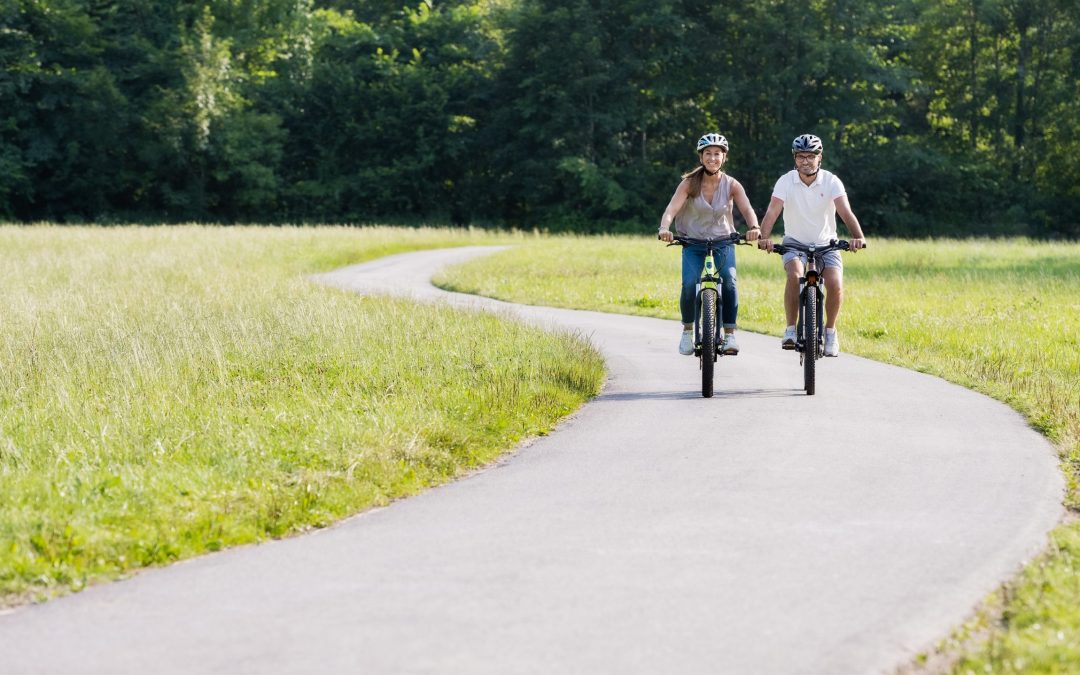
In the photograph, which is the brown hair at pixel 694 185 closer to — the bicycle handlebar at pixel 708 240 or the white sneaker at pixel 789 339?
the bicycle handlebar at pixel 708 240

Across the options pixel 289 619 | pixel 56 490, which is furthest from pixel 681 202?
pixel 289 619

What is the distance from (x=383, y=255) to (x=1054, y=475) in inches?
1145

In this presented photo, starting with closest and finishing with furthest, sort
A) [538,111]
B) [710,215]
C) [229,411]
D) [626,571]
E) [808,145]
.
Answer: [626,571], [229,411], [808,145], [710,215], [538,111]

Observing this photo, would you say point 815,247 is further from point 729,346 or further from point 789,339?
point 729,346

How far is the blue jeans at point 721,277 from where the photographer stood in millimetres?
10688

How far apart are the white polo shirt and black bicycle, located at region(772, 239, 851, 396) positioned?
0.12 metres

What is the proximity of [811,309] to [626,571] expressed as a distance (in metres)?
5.59

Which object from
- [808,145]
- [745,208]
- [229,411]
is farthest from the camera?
[745,208]

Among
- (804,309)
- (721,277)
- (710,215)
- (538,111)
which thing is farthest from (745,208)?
(538,111)

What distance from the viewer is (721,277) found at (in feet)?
35.2

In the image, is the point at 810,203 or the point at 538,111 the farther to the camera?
the point at 538,111

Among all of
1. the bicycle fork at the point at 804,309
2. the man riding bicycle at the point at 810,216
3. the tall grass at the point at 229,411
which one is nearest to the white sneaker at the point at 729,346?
the man riding bicycle at the point at 810,216

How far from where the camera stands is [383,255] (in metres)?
35.4

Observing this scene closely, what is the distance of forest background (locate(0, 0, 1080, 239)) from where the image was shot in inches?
2291
